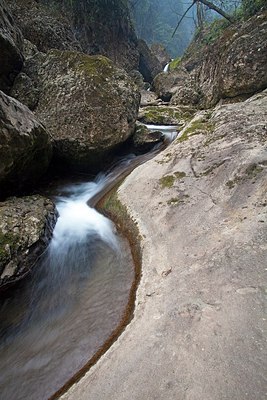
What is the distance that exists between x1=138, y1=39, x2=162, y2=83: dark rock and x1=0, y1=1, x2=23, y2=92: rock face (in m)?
20.0

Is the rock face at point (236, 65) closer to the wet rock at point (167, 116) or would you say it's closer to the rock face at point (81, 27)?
the wet rock at point (167, 116)

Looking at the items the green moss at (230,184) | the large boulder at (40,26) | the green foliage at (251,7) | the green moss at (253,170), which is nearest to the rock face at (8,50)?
the large boulder at (40,26)

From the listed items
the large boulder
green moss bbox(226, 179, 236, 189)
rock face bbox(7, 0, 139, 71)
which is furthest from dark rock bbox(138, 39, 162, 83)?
green moss bbox(226, 179, 236, 189)

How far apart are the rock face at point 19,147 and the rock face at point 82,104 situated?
754 millimetres

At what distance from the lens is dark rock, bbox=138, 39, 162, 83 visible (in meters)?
25.1

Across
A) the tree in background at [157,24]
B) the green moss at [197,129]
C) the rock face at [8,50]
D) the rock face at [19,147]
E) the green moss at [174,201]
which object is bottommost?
the green moss at [174,201]

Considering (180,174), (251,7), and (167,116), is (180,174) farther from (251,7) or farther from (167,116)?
(251,7)

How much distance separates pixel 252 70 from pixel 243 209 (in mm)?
7043

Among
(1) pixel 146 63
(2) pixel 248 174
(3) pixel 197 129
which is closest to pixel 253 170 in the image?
(2) pixel 248 174

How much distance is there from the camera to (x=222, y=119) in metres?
5.71

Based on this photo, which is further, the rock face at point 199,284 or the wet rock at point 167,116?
the wet rock at point 167,116

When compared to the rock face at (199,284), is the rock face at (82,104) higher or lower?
higher

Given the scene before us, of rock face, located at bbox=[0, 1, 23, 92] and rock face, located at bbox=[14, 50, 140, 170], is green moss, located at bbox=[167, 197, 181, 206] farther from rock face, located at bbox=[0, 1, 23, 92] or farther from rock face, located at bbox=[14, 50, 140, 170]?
rock face, located at bbox=[0, 1, 23, 92]

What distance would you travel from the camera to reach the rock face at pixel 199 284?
1902 millimetres
